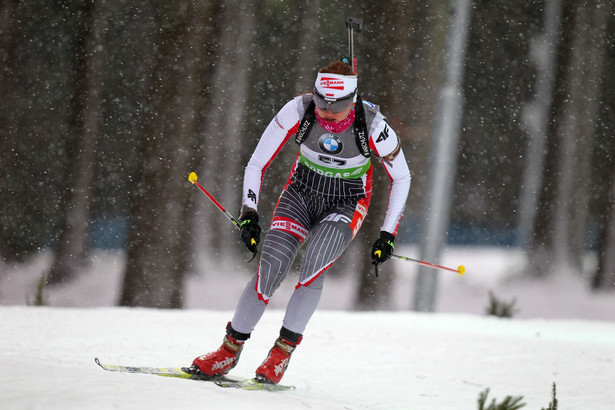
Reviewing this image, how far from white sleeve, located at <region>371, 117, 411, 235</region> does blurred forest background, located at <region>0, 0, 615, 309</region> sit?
3726mm

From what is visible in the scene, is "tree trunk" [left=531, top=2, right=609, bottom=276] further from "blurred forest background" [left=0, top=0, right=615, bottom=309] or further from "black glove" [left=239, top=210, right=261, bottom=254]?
"black glove" [left=239, top=210, right=261, bottom=254]

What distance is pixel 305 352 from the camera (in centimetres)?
590

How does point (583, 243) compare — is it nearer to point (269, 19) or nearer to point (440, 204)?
point (440, 204)

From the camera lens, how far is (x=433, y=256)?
7961 millimetres

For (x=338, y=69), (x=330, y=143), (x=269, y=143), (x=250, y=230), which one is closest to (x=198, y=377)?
(x=250, y=230)

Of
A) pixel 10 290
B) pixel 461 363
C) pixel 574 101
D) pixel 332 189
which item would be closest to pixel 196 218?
pixel 10 290

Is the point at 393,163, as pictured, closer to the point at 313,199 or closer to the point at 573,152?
the point at 313,199

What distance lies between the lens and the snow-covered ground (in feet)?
10.1

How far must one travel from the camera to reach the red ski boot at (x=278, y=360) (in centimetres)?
402

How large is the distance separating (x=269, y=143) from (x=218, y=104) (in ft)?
15.4

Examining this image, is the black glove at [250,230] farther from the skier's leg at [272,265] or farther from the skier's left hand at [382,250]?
the skier's left hand at [382,250]

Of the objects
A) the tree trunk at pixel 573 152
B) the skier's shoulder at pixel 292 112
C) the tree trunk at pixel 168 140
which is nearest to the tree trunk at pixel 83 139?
the tree trunk at pixel 168 140

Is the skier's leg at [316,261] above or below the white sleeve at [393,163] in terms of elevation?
below

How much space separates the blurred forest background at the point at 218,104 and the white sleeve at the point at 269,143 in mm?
3441
